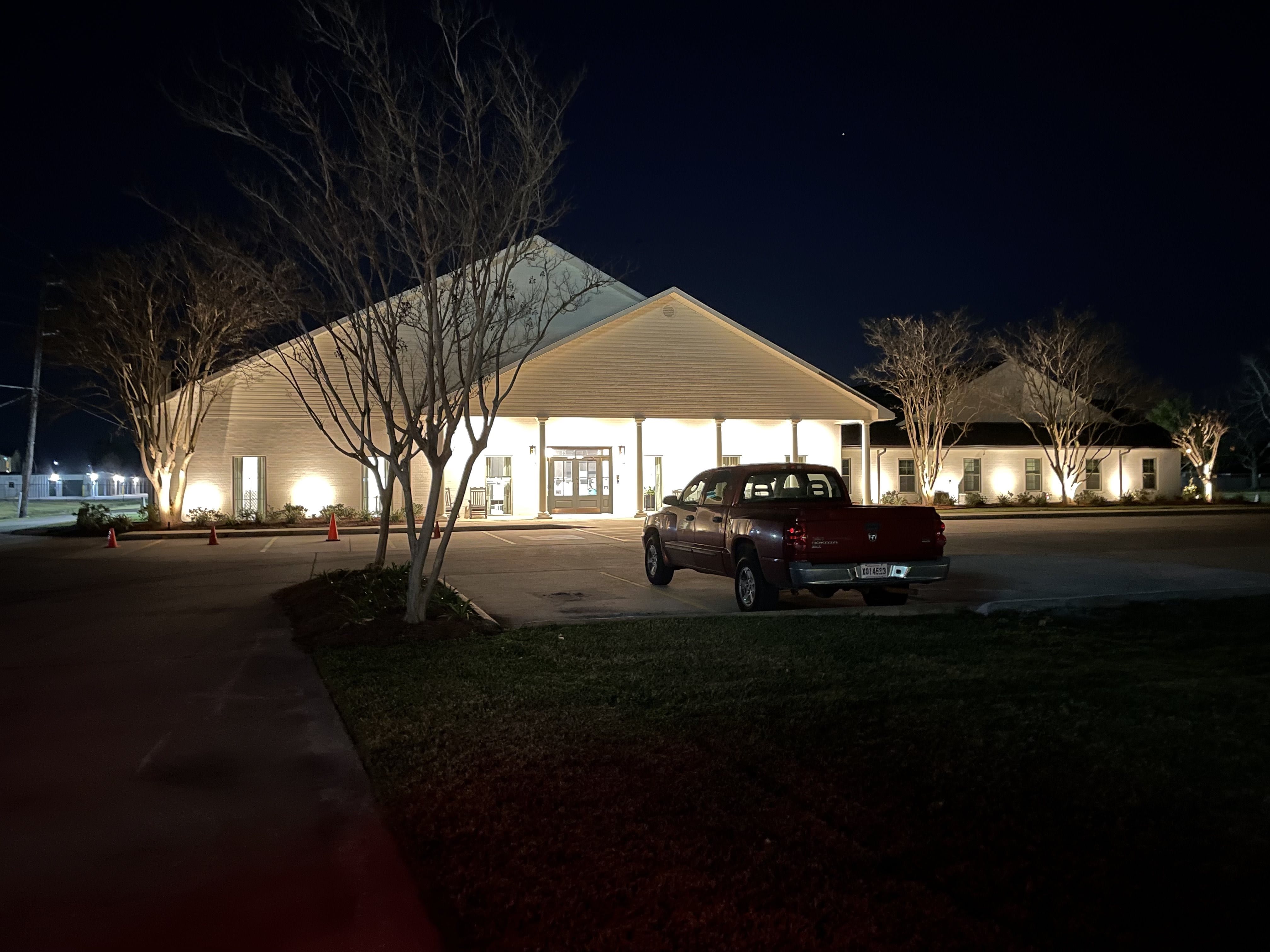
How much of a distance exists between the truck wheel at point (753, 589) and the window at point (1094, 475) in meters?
36.1

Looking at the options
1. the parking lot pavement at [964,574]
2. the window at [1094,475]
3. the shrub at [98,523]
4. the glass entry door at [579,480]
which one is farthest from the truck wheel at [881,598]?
the window at [1094,475]

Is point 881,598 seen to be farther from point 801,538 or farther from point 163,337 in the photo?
point 163,337

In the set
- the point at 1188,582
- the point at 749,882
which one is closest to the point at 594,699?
the point at 749,882

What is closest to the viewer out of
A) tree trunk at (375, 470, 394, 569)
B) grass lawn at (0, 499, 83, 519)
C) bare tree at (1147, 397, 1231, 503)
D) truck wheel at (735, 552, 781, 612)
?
truck wheel at (735, 552, 781, 612)

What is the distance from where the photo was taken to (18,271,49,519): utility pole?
33.7 metres

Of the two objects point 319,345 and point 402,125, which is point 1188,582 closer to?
point 402,125

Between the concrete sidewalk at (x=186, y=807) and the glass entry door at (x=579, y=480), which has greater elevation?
the glass entry door at (x=579, y=480)

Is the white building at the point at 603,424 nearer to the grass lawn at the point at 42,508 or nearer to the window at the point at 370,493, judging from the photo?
the window at the point at 370,493

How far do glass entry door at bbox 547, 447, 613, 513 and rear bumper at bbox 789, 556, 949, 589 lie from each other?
22.7 metres

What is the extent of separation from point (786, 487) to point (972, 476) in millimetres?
30557

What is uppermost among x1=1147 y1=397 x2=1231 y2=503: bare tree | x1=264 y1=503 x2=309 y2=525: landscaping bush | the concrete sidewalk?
x1=1147 y1=397 x2=1231 y2=503: bare tree

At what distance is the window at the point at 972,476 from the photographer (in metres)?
40.6

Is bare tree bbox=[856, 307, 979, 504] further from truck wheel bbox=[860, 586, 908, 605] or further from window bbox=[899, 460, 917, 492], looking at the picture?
truck wheel bbox=[860, 586, 908, 605]

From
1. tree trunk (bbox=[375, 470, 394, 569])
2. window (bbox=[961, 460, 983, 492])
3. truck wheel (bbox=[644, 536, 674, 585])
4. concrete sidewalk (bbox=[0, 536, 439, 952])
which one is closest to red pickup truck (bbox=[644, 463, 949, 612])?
truck wheel (bbox=[644, 536, 674, 585])
